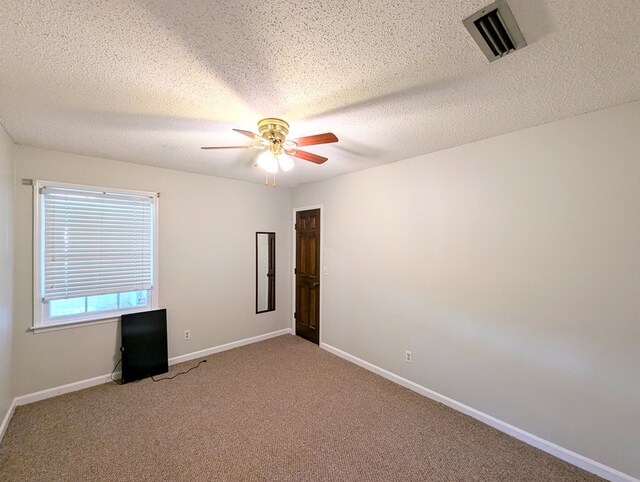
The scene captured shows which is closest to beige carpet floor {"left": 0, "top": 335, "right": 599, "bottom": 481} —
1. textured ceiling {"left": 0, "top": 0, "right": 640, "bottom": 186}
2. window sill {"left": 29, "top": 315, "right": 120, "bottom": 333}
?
window sill {"left": 29, "top": 315, "right": 120, "bottom": 333}

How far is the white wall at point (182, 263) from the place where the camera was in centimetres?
262

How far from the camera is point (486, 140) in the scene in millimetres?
2412

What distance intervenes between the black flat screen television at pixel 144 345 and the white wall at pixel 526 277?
2.60 meters

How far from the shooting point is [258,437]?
86.6 inches

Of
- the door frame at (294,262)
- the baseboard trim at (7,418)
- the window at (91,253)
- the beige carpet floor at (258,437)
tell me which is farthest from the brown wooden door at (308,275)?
the baseboard trim at (7,418)

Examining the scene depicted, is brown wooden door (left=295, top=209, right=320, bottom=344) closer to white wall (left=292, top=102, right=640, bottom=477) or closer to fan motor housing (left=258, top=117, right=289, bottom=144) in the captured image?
white wall (left=292, top=102, right=640, bottom=477)

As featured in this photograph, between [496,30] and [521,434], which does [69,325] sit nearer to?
[496,30]

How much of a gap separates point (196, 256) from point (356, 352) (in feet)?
8.27

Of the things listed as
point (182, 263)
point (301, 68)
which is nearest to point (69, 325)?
point (182, 263)

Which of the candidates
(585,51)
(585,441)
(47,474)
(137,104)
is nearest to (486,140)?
(585,51)

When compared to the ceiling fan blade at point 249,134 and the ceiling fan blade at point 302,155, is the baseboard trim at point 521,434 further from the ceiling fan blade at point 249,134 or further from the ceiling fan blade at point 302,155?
the ceiling fan blade at point 249,134

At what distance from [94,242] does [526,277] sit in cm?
422

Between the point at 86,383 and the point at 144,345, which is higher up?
the point at 144,345

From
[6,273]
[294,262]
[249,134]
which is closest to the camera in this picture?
[249,134]
